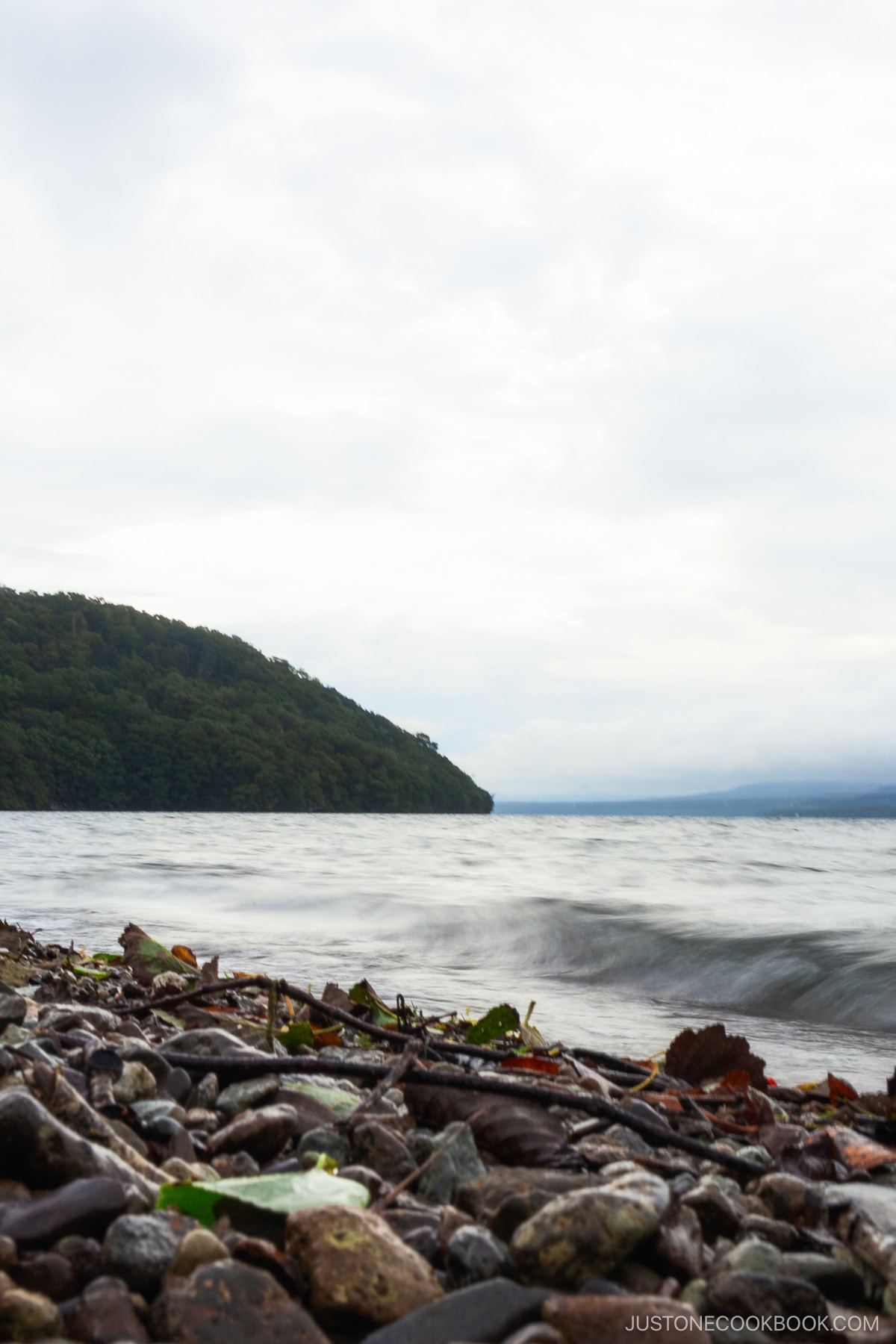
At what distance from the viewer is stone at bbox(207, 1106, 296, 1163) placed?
74.4 inches

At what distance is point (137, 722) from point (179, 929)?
89.9 meters

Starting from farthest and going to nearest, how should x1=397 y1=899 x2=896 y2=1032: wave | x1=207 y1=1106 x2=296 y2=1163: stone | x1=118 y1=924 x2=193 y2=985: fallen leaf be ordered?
1. x1=397 y1=899 x2=896 y2=1032: wave
2. x1=118 y1=924 x2=193 y2=985: fallen leaf
3. x1=207 y1=1106 x2=296 y2=1163: stone

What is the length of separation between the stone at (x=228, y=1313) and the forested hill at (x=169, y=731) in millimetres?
87544

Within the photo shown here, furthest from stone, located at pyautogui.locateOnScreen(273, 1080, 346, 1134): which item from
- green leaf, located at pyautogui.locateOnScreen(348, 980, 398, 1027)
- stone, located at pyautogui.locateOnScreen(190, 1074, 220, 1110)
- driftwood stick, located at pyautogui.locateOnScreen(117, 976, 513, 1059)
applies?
green leaf, located at pyautogui.locateOnScreen(348, 980, 398, 1027)

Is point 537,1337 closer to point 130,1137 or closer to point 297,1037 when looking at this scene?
point 130,1137

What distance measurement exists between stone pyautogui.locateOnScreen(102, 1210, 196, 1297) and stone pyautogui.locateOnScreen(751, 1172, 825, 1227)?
120 centimetres

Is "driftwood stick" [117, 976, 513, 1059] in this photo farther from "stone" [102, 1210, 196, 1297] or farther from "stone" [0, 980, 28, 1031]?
"stone" [102, 1210, 196, 1297]

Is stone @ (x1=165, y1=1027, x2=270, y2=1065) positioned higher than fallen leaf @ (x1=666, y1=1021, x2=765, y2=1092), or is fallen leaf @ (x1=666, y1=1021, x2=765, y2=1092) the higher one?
stone @ (x1=165, y1=1027, x2=270, y2=1065)

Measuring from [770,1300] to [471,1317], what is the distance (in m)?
0.48

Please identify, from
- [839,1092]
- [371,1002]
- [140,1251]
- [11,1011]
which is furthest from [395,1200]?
[839,1092]

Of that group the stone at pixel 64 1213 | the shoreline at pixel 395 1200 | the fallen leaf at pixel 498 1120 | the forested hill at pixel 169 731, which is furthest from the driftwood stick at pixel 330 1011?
the forested hill at pixel 169 731

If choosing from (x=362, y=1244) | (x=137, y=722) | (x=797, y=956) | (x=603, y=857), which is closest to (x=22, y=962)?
(x=362, y=1244)

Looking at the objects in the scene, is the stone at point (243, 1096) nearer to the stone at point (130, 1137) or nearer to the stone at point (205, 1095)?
the stone at point (205, 1095)

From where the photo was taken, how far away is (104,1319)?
1.15 metres
